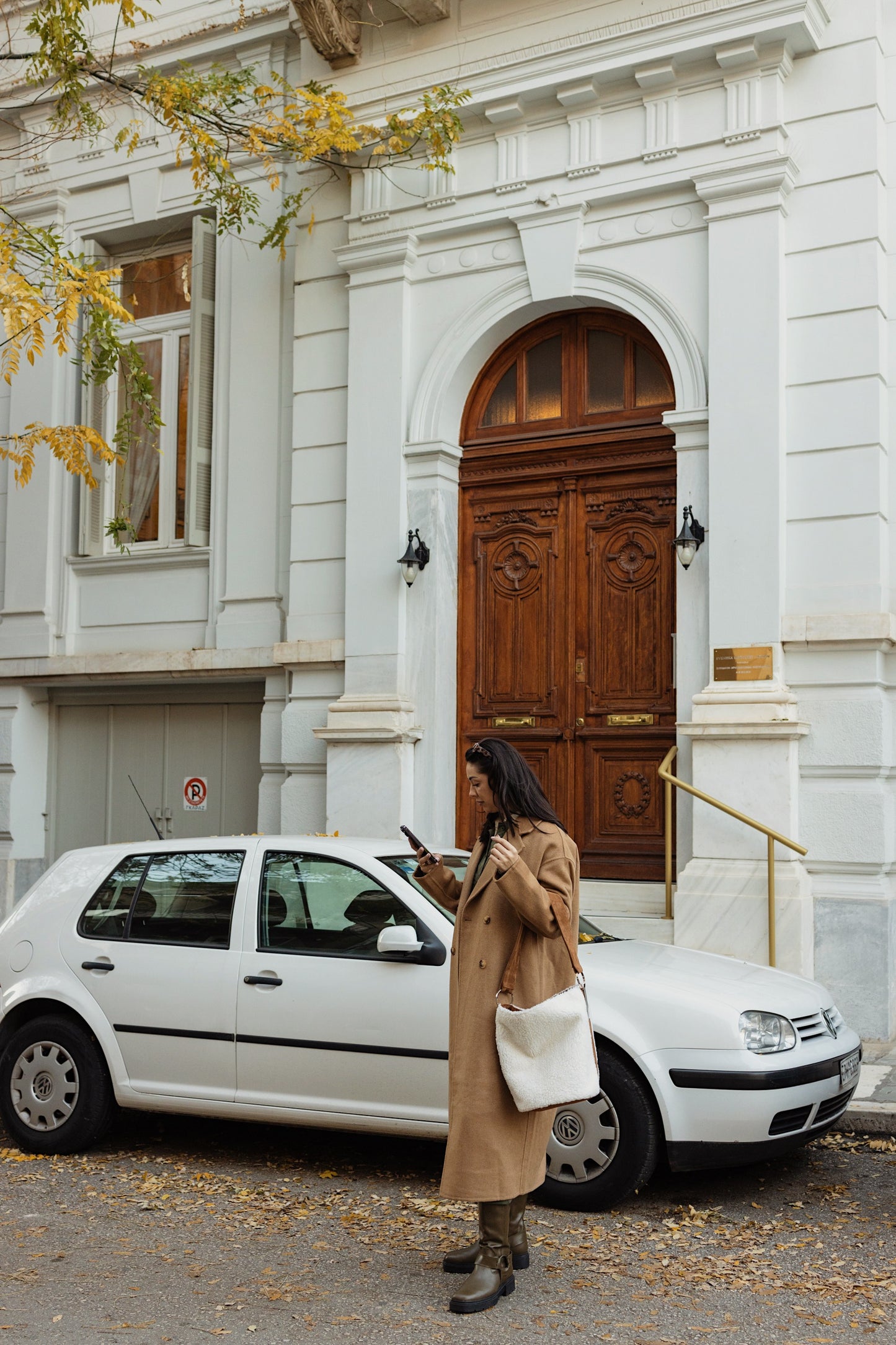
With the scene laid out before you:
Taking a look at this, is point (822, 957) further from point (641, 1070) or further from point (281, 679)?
point (281, 679)

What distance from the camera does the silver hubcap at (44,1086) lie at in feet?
22.4

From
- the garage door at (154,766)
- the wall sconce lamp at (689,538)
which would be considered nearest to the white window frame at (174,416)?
the garage door at (154,766)

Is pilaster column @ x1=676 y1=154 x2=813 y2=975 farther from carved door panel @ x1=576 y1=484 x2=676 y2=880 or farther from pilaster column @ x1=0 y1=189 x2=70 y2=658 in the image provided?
pilaster column @ x1=0 y1=189 x2=70 y2=658

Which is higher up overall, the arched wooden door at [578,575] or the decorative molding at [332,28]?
the decorative molding at [332,28]

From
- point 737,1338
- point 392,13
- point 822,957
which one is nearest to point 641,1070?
point 737,1338

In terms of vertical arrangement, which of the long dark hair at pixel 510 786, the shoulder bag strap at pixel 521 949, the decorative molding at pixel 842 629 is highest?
the decorative molding at pixel 842 629

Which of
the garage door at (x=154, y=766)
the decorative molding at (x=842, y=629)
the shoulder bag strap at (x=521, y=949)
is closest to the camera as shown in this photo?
the shoulder bag strap at (x=521, y=949)

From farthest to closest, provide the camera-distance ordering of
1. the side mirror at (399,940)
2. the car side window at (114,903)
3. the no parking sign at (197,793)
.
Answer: the no parking sign at (197,793) < the car side window at (114,903) < the side mirror at (399,940)

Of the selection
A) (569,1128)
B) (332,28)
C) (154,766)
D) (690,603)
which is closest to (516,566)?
(690,603)

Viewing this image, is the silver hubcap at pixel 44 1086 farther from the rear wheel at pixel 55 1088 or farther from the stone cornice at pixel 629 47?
the stone cornice at pixel 629 47

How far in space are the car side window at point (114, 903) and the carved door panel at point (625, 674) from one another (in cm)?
431

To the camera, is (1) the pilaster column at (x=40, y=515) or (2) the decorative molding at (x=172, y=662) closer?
(2) the decorative molding at (x=172, y=662)

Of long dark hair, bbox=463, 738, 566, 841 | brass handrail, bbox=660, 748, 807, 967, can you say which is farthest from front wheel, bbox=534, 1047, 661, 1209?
brass handrail, bbox=660, 748, 807, 967

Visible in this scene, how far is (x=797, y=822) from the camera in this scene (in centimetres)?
940
